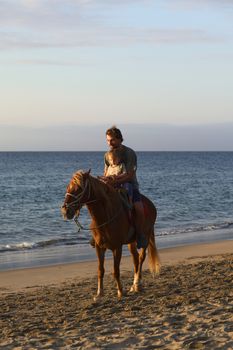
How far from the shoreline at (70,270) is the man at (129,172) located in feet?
10.3

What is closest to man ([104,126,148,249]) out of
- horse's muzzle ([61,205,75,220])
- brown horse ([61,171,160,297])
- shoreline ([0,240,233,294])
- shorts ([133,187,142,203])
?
shorts ([133,187,142,203])

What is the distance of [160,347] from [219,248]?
11.7 metres

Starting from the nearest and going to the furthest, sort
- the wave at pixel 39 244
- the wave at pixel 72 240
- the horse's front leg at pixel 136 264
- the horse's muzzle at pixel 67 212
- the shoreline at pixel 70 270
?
the horse's muzzle at pixel 67 212 < the horse's front leg at pixel 136 264 < the shoreline at pixel 70 270 < the wave at pixel 39 244 < the wave at pixel 72 240

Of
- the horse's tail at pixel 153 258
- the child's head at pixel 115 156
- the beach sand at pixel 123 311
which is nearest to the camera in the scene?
the beach sand at pixel 123 311

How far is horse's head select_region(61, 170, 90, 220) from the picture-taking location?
845 centimetres

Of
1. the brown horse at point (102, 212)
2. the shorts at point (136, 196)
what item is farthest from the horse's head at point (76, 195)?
the shorts at point (136, 196)

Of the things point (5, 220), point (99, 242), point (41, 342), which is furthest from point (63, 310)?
point (5, 220)

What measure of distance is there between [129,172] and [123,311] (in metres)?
2.17

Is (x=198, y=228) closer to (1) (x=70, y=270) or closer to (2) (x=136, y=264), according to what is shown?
(1) (x=70, y=270)

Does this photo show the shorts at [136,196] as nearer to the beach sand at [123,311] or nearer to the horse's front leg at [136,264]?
the horse's front leg at [136,264]

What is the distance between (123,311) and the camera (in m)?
8.45

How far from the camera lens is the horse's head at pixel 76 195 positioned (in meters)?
8.45

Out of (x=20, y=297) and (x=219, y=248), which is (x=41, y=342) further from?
(x=219, y=248)

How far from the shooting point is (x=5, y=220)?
27453 millimetres
